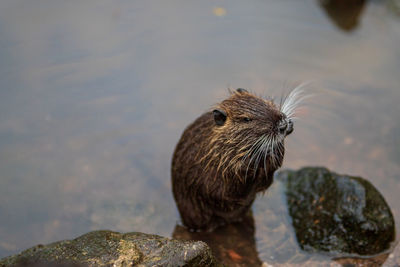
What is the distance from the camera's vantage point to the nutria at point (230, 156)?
157 inches

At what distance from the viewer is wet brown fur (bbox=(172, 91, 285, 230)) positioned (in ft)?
13.2

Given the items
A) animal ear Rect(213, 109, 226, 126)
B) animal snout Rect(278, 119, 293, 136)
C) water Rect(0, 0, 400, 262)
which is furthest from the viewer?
water Rect(0, 0, 400, 262)

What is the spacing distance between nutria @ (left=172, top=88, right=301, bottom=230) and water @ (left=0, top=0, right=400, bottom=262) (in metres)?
0.62

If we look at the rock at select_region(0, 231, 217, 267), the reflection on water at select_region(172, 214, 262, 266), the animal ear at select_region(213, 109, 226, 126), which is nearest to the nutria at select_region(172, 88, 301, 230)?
the animal ear at select_region(213, 109, 226, 126)

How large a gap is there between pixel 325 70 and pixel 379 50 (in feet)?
3.36

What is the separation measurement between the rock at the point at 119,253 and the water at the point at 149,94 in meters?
1.25

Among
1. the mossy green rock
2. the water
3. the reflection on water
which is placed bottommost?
the mossy green rock

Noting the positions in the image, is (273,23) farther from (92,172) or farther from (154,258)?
(154,258)

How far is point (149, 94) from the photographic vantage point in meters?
6.33

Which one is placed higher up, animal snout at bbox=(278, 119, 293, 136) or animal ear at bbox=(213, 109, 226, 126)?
animal ear at bbox=(213, 109, 226, 126)

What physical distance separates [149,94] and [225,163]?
235 cm

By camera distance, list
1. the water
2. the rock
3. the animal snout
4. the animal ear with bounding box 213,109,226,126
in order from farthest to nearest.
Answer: the water, the animal ear with bounding box 213,109,226,126, the animal snout, the rock

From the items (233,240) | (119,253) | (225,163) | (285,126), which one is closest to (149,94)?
(233,240)

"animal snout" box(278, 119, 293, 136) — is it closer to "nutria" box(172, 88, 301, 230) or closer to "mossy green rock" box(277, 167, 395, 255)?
"nutria" box(172, 88, 301, 230)
